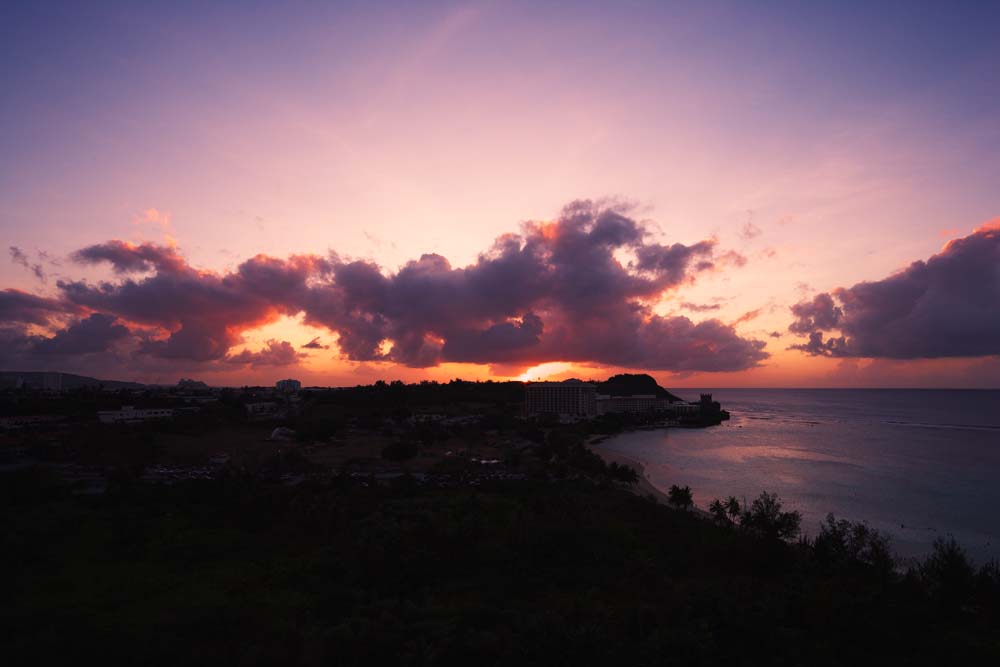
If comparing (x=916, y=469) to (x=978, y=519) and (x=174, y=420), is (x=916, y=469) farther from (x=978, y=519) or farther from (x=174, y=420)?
(x=174, y=420)

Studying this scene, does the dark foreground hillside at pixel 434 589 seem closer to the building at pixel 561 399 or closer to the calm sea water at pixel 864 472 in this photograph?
the calm sea water at pixel 864 472

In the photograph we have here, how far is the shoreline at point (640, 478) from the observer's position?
143 ft

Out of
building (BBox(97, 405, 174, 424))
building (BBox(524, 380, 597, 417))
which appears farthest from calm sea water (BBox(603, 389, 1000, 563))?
building (BBox(97, 405, 174, 424))

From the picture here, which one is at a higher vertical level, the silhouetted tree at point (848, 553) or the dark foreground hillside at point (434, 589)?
the dark foreground hillside at point (434, 589)

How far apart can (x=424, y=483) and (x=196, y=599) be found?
2303cm

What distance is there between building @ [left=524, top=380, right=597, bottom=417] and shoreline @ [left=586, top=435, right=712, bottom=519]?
51.9 meters

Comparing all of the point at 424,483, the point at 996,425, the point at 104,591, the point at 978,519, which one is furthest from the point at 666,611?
the point at 996,425

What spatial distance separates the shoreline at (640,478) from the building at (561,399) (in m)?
51.9

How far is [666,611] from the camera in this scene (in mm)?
15750

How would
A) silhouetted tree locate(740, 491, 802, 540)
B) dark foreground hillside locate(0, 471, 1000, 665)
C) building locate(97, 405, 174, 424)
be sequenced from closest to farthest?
dark foreground hillside locate(0, 471, 1000, 665) → silhouetted tree locate(740, 491, 802, 540) → building locate(97, 405, 174, 424)

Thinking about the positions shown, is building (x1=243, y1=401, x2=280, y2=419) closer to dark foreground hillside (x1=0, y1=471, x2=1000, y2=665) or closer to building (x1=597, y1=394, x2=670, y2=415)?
dark foreground hillside (x1=0, y1=471, x2=1000, y2=665)

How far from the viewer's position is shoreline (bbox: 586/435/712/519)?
4357 cm

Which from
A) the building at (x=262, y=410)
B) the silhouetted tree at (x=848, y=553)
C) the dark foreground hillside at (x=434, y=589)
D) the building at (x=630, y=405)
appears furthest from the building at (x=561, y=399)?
the silhouetted tree at (x=848, y=553)

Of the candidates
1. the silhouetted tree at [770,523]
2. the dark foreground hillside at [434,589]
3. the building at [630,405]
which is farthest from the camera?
the building at [630,405]
